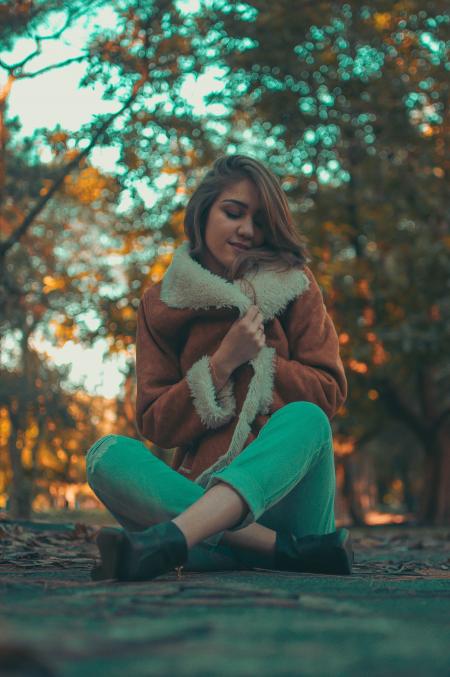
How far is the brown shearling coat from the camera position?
12.8 feet

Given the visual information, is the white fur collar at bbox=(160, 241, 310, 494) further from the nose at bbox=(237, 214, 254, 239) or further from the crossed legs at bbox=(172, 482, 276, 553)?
the crossed legs at bbox=(172, 482, 276, 553)

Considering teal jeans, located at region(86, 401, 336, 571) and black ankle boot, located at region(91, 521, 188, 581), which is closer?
black ankle boot, located at region(91, 521, 188, 581)

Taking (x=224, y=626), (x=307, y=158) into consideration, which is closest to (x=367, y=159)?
(x=307, y=158)

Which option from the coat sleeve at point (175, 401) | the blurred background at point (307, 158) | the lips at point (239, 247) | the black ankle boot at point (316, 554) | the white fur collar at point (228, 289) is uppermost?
the blurred background at point (307, 158)

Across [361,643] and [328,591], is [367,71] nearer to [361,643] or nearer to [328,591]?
[328,591]

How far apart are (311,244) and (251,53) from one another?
3.72m

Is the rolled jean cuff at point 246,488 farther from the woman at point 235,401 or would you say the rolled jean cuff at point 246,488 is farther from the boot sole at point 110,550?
the boot sole at point 110,550

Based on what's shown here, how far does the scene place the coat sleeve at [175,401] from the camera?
3.89 metres

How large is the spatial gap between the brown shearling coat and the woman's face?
0.14m

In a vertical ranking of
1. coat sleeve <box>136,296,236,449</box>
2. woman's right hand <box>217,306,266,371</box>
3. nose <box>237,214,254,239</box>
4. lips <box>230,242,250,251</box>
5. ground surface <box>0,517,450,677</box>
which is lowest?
ground surface <box>0,517,450,677</box>

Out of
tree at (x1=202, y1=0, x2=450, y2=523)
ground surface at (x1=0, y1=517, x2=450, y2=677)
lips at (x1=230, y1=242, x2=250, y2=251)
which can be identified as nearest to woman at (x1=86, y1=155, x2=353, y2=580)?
lips at (x1=230, y1=242, x2=250, y2=251)

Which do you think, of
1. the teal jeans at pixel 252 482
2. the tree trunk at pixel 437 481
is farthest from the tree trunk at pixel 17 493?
the teal jeans at pixel 252 482

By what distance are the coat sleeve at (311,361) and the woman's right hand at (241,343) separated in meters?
0.13

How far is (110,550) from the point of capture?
111 inches
